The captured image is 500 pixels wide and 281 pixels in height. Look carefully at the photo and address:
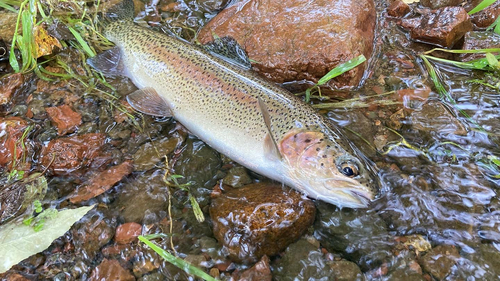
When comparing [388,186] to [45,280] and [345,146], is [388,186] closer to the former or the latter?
[345,146]

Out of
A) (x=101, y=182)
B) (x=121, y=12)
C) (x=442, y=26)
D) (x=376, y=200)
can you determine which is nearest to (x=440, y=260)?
(x=376, y=200)

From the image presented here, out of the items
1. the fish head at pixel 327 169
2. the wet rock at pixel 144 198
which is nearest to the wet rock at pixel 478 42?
the fish head at pixel 327 169

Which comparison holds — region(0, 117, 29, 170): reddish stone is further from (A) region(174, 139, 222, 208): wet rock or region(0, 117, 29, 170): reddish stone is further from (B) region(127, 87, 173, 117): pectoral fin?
(A) region(174, 139, 222, 208): wet rock

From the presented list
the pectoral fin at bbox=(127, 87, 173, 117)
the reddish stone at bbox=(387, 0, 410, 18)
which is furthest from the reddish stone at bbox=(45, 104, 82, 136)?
the reddish stone at bbox=(387, 0, 410, 18)

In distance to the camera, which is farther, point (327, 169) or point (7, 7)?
point (7, 7)

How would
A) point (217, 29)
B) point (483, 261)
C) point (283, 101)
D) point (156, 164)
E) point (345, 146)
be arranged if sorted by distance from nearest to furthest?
1. point (483, 261)
2. point (345, 146)
3. point (283, 101)
4. point (156, 164)
5. point (217, 29)

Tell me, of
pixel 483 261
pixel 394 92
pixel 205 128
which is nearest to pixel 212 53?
pixel 205 128

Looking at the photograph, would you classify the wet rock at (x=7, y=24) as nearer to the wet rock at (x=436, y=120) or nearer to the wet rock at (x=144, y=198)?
the wet rock at (x=144, y=198)

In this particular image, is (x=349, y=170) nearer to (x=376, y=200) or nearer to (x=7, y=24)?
(x=376, y=200)
